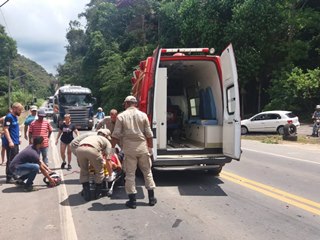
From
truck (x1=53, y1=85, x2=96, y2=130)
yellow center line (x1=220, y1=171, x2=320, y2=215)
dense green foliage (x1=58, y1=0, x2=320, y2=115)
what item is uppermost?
dense green foliage (x1=58, y1=0, x2=320, y2=115)

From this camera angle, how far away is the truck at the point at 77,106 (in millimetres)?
25297

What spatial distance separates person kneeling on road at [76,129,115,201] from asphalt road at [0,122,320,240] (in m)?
0.29

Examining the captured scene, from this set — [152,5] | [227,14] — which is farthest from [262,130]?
[152,5]

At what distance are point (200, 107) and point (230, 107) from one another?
1.91m

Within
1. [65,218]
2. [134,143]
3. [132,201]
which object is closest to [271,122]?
[134,143]

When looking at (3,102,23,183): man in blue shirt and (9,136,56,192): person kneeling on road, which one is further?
(3,102,23,183): man in blue shirt

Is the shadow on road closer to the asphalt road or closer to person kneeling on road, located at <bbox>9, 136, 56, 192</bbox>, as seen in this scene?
the asphalt road

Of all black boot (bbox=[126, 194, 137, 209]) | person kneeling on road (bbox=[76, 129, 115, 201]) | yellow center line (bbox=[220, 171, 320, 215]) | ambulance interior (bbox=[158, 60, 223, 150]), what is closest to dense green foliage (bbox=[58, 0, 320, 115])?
ambulance interior (bbox=[158, 60, 223, 150])

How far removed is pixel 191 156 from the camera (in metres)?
7.98

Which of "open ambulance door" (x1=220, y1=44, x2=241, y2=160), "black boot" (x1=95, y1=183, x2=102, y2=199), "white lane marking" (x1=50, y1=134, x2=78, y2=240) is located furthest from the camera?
"open ambulance door" (x1=220, y1=44, x2=241, y2=160)

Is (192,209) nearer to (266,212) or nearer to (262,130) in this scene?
(266,212)

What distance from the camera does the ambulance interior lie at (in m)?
8.64

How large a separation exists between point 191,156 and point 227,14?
2777 cm

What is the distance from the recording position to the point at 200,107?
995 centimetres
